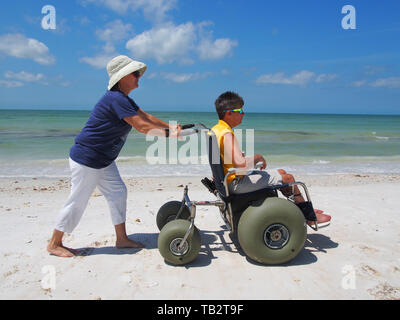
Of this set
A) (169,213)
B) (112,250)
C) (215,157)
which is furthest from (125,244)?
(215,157)

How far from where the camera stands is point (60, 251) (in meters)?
3.65

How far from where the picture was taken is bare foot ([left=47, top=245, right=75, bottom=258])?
3621 millimetres

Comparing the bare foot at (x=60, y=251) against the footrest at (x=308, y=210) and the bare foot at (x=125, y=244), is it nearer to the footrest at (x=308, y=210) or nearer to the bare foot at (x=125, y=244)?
the bare foot at (x=125, y=244)

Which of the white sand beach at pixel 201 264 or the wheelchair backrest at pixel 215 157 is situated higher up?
the wheelchair backrest at pixel 215 157

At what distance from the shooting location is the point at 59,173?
10320mm

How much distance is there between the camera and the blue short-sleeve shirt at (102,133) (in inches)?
135

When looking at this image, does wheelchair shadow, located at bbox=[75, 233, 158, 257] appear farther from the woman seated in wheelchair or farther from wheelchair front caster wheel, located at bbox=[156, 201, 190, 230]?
the woman seated in wheelchair

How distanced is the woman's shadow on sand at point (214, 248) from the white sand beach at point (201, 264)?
0.04 feet

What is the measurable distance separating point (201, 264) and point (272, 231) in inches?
31.9

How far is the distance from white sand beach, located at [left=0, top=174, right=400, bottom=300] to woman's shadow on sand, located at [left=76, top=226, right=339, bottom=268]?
0.04 ft

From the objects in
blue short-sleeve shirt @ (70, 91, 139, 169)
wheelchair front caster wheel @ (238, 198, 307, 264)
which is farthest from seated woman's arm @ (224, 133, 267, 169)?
blue short-sleeve shirt @ (70, 91, 139, 169)

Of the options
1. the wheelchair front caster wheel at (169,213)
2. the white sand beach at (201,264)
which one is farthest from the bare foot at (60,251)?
the wheelchair front caster wheel at (169,213)

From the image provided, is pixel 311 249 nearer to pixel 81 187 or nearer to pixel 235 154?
pixel 235 154
